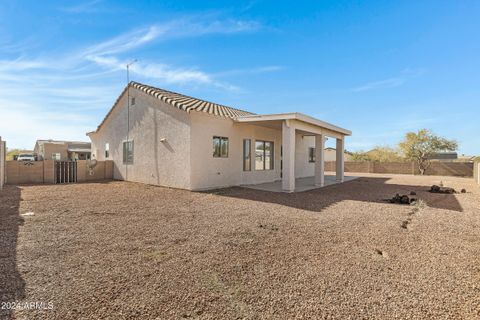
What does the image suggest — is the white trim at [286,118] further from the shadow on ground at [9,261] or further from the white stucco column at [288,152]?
the shadow on ground at [9,261]

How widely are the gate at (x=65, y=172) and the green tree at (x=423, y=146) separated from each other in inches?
1223

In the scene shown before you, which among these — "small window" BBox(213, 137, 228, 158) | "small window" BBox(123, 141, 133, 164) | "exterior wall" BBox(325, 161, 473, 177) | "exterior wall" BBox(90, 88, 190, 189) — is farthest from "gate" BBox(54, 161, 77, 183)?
"exterior wall" BBox(325, 161, 473, 177)

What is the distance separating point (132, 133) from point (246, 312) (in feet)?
44.8

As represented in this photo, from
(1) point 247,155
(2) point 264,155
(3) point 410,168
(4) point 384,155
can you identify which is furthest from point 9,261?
(4) point 384,155

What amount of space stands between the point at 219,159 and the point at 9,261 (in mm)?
9271

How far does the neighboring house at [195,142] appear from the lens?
11352mm

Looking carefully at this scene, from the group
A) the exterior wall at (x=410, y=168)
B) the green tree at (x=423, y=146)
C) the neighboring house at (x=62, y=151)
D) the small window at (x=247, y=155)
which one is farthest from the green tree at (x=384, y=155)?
the neighboring house at (x=62, y=151)

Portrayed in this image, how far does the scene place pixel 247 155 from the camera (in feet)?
46.3

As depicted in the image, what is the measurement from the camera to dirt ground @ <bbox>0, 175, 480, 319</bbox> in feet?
8.67

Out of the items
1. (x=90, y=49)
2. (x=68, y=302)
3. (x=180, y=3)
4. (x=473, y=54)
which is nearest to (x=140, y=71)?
(x=90, y=49)

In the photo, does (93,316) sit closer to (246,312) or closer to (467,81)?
(246,312)

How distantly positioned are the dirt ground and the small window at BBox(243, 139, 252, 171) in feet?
21.7

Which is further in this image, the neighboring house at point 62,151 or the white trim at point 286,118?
the neighboring house at point 62,151

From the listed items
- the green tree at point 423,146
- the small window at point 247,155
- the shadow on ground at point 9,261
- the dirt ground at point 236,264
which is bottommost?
the dirt ground at point 236,264
